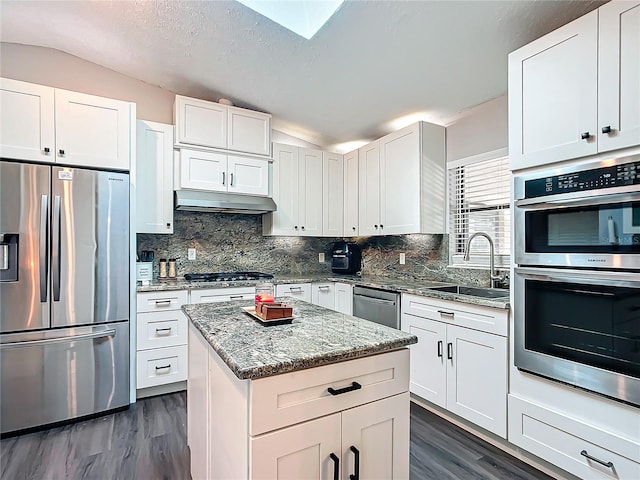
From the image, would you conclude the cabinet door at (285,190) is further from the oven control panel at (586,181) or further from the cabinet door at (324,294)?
the oven control panel at (586,181)

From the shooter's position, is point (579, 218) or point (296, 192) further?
point (296, 192)

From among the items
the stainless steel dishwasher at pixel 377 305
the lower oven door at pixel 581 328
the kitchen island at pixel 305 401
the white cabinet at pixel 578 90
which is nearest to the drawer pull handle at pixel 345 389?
the kitchen island at pixel 305 401

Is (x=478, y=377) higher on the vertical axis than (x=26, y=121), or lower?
lower

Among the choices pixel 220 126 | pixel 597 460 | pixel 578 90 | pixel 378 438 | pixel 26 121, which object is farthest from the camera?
pixel 220 126

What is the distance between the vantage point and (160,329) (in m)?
2.88

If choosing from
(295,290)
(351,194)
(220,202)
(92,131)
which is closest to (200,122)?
(220,202)

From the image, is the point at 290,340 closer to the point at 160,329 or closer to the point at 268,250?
the point at 160,329

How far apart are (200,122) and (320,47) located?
138 centimetres

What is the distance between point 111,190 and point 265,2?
1785 mm

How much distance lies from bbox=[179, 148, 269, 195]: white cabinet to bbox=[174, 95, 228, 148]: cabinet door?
0.36 feet

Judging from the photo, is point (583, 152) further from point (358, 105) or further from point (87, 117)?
point (87, 117)

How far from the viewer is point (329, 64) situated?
2740mm

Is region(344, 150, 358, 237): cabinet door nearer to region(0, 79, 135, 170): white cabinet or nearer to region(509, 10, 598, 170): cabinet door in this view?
region(509, 10, 598, 170): cabinet door

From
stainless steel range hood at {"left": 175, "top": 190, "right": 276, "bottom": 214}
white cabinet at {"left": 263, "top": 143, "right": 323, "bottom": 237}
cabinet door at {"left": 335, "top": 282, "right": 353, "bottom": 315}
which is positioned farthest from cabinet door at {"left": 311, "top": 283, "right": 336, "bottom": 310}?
stainless steel range hood at {"left": 175, "top": 190, "right": 276, "bottom": 214}
